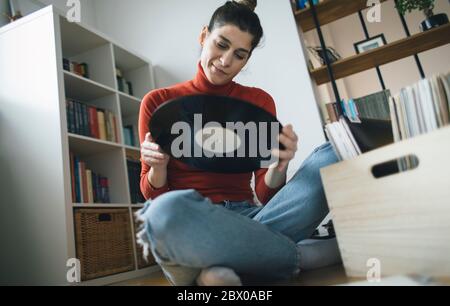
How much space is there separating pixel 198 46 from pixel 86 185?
120cm

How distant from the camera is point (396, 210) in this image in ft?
2.19

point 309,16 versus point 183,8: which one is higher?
point 183,8

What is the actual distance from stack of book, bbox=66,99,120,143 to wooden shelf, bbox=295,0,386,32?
4.22 feet

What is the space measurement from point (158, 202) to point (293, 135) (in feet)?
1.14

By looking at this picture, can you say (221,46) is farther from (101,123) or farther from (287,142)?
(101,123)

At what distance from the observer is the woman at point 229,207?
64 cm

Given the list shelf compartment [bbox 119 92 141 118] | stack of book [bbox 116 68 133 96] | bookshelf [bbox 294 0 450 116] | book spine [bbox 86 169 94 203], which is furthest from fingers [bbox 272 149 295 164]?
stack of book [bbox 116 68 133 96]

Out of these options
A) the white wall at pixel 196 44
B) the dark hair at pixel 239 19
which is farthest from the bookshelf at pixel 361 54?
the dark hair at pixel 239 19

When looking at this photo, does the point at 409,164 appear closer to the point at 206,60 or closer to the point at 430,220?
the point at 430,220

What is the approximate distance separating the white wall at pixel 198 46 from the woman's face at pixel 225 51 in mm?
963

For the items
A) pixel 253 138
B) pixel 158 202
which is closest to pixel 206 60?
pixel 253 138

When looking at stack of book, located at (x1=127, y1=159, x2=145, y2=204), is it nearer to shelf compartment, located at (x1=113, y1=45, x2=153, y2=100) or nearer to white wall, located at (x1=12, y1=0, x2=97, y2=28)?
shelf compartment, located at (x1=113, y1=45, x2=153, y2=100)

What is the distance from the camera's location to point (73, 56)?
Answer: 2182 mm

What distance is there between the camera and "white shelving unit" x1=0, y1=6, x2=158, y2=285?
1.44 meters
